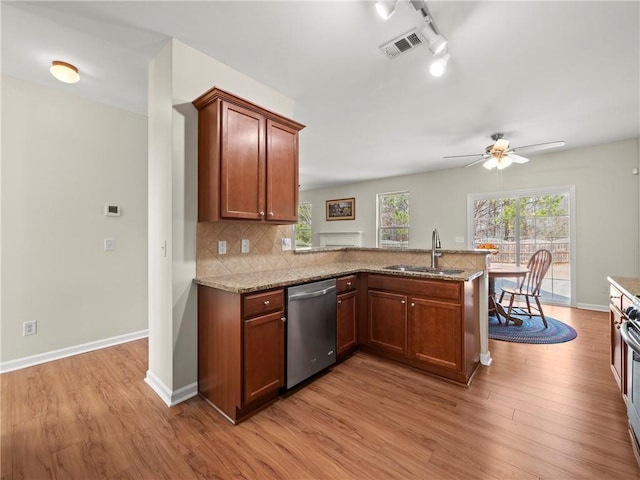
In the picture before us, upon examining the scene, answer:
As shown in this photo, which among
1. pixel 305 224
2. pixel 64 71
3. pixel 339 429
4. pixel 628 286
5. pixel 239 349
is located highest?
pixel 64 71

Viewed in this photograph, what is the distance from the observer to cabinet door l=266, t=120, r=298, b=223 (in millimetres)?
2328

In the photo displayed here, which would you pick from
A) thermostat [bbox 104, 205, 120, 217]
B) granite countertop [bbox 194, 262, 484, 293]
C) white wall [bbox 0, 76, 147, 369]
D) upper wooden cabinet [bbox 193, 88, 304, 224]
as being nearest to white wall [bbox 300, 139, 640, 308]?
granite countertop [bbox 194, 262, 484, 293]

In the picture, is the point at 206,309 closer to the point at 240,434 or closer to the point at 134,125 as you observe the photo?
the point at 240,434

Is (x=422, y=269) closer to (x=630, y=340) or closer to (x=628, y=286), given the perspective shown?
(x=628, y=286)

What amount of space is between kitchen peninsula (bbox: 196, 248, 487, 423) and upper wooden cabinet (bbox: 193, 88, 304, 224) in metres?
0.54

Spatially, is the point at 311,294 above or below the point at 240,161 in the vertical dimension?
below

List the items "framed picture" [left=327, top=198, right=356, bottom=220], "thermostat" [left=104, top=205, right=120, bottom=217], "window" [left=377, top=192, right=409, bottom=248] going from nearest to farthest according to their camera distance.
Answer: "thermostat" [left=104, top=205, right=120, bottom=217] → "window" [left=377, top=192, right=409, bottom=248] → "framed picture" [left=327, top=198, right=356, bottom=220]

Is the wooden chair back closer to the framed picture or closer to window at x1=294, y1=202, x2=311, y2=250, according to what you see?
the framed picture

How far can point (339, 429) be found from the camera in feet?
5.69

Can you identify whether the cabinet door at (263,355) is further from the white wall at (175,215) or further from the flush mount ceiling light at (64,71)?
the flush mount ceiling light at (64,71)

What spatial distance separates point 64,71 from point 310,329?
2.99 metres

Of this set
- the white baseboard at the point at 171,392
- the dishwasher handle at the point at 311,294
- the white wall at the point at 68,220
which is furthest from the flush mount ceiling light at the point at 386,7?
the white wall at the point at 68,220

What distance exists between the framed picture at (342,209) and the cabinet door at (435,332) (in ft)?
17.6

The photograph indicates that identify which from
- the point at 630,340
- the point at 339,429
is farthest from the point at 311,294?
the point at 630,340
